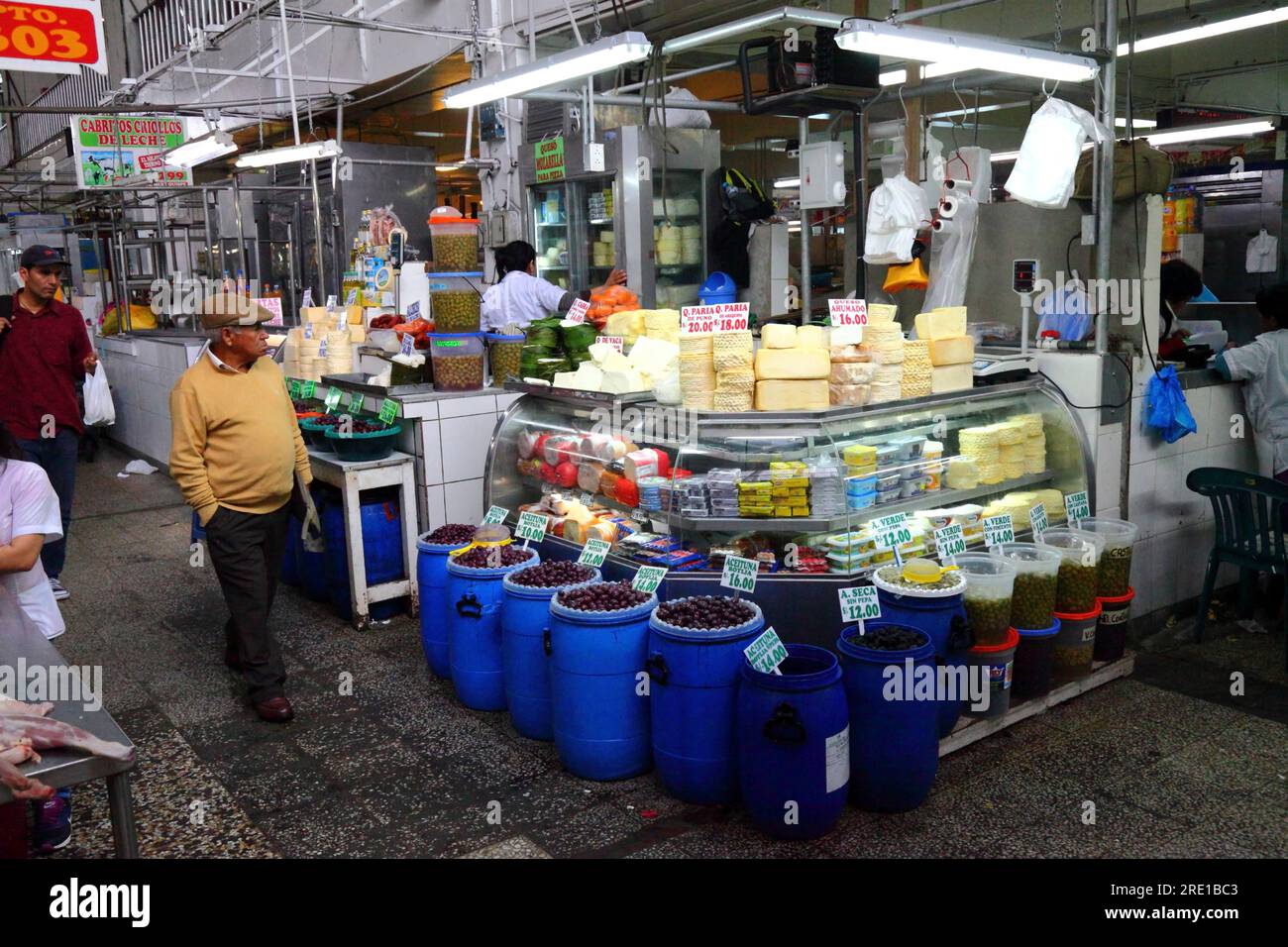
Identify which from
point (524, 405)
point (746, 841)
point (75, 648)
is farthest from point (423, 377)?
point (746, 841)

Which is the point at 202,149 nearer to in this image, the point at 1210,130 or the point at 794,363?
the point at 794,363

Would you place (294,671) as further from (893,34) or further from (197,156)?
(197,156)

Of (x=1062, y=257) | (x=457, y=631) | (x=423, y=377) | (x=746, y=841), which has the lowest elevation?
(x=746, y=841)

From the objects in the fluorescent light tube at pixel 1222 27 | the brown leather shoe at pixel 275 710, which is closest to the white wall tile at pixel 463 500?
the brown leather shoe at pixel 275 710

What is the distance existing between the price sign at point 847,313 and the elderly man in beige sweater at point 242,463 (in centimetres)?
274

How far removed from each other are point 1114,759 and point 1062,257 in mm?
3157

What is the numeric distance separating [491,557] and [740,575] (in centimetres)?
127

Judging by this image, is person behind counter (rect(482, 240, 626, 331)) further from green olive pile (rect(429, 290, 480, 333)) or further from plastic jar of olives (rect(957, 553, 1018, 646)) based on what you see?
plastic jar of olives (rect(957, 553, 1018, 646))

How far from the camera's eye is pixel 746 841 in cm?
370

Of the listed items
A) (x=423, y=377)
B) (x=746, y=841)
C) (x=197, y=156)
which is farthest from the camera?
(x=197, y=156)

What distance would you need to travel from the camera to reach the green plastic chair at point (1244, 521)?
536 centimetres

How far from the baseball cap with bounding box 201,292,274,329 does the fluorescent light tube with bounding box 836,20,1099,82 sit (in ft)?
9.71

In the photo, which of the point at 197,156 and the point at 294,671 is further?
the point at 197,156

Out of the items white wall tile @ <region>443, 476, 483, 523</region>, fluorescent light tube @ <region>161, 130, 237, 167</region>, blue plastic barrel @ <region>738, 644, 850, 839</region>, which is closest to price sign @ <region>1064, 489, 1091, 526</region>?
blue plastic barrel @ <region>738, 644, 850, 839</region>
